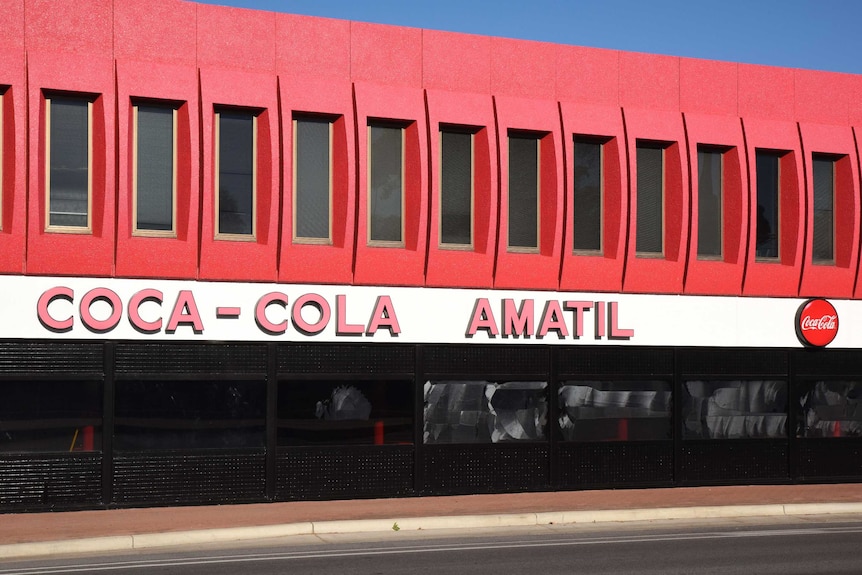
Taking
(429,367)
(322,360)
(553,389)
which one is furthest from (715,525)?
(322,360)

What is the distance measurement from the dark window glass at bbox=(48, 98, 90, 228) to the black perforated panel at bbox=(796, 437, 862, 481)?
15858 millimetres

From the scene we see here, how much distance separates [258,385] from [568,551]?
7.13 metres

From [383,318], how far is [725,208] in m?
8.21

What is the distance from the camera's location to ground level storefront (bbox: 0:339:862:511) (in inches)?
796

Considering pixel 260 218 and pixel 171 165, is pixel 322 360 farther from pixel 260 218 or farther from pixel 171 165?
pixel 171 165

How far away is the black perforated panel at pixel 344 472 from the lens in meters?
21.7

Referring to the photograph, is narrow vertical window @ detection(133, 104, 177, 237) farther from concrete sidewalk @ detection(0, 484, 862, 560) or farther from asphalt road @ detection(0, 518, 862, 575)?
asphalt road @ detection(0, 518, 862, 575)

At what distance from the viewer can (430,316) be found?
22.7 metres

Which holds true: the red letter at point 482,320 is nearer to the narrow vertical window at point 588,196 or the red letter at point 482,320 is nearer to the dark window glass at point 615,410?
the dark window glass at point 615,410

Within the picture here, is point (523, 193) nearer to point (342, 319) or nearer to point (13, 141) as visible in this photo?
point (342, 319)

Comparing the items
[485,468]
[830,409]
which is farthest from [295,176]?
[830,409]

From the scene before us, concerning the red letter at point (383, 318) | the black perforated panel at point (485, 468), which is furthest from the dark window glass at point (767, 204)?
the red letter at point (383, 318)

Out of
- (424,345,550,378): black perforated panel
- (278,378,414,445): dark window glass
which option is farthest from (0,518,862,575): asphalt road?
(424,345,550,378): black perforated panel

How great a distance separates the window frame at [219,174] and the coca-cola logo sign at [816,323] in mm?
12038
